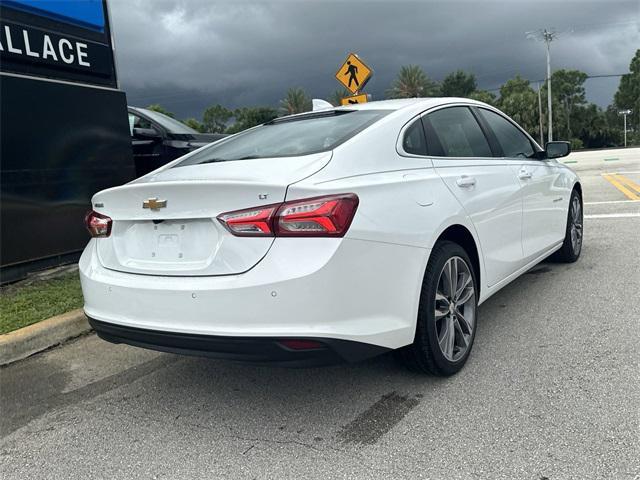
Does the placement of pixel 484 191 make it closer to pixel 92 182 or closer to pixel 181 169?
pixel 181 169

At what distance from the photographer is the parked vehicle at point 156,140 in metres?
8.52

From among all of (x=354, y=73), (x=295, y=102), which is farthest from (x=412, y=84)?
(x=354, y=73)

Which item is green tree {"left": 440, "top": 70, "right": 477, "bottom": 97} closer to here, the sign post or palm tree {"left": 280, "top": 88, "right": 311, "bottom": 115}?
palm tree {"left": 280, "top": 88, "right": 311, "bottom": 115}

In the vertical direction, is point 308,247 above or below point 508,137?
below

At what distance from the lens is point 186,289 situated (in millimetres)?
2574

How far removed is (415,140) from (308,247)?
49.5 inches

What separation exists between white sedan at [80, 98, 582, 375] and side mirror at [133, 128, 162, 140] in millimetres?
5343

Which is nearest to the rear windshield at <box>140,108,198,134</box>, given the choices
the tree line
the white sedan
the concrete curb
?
the concrete curb

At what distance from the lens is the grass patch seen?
435 cm

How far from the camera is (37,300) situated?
4.88m

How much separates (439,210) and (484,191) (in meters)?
0.73

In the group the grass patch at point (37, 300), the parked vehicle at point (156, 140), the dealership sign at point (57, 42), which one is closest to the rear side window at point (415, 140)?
the grass patch at point (37, 300)

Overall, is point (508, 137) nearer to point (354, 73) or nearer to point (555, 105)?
point (354, 73)

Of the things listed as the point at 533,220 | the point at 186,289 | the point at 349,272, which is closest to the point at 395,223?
the point at 349,272
